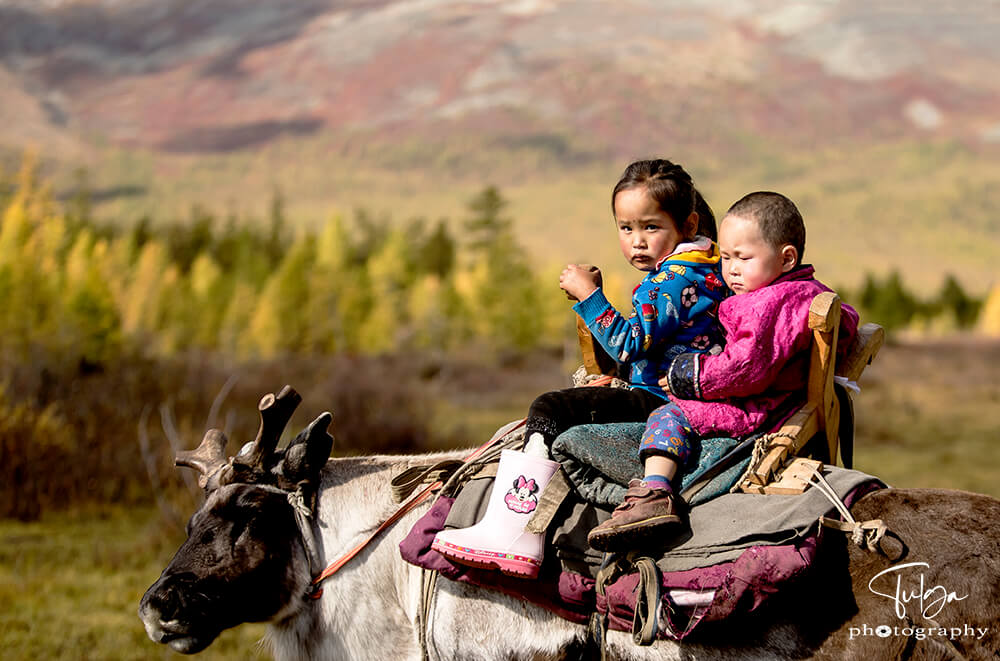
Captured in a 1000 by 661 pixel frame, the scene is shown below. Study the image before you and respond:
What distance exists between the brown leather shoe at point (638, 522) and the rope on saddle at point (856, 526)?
0.49 meters

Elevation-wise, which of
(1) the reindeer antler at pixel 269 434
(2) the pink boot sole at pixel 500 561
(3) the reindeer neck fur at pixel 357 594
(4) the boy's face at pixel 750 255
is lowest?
(3) the reindeer neck fur at pixel 357 594

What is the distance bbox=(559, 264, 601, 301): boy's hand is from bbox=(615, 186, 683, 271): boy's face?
0.15 metres

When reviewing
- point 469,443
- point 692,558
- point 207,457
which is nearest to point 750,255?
point 692,558

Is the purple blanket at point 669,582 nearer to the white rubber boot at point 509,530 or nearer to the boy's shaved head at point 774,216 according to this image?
the white rubber boot at point 509,530

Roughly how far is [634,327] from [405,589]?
1.35 m

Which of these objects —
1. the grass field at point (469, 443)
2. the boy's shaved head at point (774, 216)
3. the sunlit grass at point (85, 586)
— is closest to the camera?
the boy's shaved head at point (774, 216)

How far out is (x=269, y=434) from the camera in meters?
3.73

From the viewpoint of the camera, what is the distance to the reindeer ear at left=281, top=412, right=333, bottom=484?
374cm

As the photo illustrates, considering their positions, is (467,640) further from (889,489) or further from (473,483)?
(889,489)

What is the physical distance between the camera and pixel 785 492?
3139 millimetres

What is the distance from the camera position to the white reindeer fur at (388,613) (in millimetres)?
3332

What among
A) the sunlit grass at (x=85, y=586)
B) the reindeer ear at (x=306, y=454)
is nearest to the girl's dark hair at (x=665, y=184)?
the reindeer ear at (x=306, y=454)

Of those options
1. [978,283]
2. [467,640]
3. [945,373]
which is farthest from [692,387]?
[978,283]

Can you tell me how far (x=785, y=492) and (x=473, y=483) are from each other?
3.71 feet
